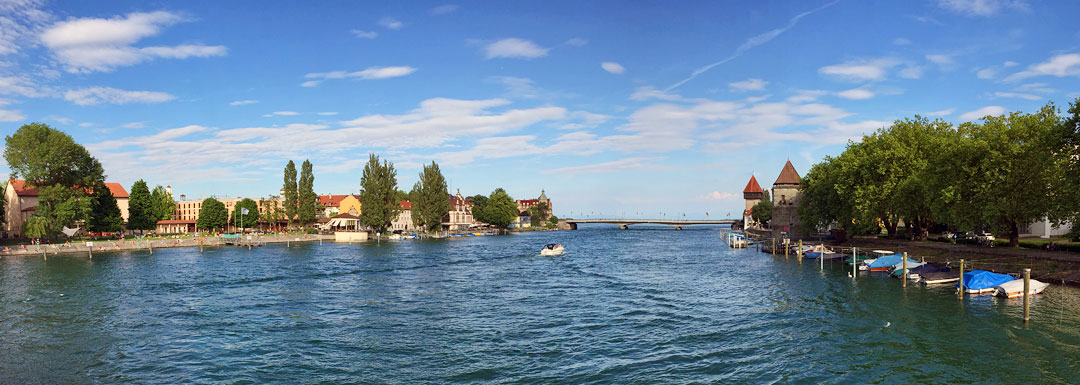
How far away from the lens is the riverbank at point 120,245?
80750mm

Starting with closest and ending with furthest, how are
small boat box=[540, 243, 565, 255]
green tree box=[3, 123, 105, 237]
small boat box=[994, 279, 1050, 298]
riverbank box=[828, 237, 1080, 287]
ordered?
small boat box=[994, 279, 1050, 298]
riverbank box=[828, 237, 1080, 287]
green tree box=[3, 123, 105, 237]
small boat box=[540, 243, 565, 255]

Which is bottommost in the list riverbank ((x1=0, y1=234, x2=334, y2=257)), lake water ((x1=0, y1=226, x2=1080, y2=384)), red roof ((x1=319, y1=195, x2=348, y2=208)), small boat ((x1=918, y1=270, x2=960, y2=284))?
lake water ((x1=0, y1=226, x2=1080, y2=384))

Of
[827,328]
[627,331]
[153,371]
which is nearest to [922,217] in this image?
[827,328]

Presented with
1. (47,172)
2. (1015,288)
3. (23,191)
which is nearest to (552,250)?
(1015,288)

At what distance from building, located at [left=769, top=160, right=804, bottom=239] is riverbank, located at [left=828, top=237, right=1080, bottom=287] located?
56.1 meters

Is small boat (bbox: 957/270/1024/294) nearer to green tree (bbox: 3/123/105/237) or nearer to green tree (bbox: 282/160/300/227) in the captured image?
green tree (bbox: 3/123/105/237)

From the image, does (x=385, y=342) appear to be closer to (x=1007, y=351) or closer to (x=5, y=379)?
(x=5, y=379)

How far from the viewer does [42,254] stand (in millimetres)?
80688

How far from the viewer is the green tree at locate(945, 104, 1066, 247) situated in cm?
4566

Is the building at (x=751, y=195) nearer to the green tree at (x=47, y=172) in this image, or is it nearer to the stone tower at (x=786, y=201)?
the stone tower at (x=786, y=201)

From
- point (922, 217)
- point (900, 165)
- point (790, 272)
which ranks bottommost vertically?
point (790, 272)

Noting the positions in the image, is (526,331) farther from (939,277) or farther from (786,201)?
(786,201)

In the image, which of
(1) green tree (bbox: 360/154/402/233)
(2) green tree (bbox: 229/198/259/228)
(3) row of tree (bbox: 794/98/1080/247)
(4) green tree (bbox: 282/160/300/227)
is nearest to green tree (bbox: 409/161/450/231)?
(1) green tree (bbox: 360/154/402/233)

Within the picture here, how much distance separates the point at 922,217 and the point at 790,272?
23.3 m
